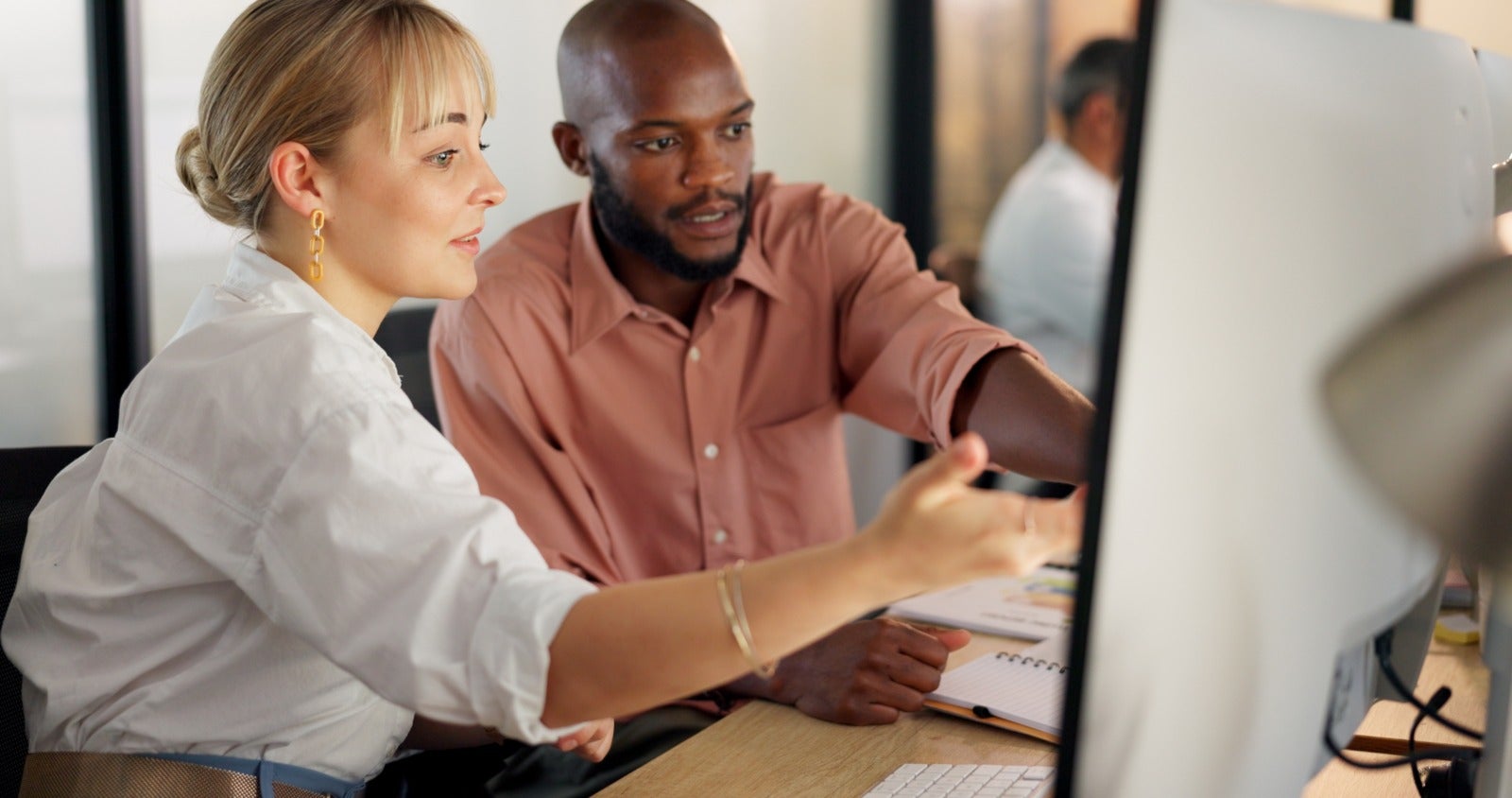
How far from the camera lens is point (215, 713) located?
1.00 meters

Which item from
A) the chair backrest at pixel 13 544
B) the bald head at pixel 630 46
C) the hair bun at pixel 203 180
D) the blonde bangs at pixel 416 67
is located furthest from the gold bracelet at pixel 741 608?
the bald head at pixel 630 46

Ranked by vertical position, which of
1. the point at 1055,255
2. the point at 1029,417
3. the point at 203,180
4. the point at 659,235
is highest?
the point at 203,180

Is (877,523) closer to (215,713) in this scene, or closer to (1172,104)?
(1172,104)

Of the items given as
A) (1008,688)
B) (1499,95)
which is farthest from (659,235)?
(1499,95)

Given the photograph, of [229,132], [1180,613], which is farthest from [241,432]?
[1180,613]

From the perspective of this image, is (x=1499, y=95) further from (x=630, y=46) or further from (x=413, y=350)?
(x=413, y=350)

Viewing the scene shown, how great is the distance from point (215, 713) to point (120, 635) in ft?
0.32

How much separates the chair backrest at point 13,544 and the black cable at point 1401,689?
3.53 feet

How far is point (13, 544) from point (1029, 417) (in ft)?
3.24

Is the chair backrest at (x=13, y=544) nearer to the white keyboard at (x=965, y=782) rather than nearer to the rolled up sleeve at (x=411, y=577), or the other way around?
the rolled up sleeve at (x=411, y=577)

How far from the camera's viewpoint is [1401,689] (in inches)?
25.5

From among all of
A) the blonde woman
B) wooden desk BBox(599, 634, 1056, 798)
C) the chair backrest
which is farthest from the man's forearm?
the chair backrest

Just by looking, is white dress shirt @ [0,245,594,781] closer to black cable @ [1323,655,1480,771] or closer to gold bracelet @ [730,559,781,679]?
gold bracelet @ [730,559,781,679]

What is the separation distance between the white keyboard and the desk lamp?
0.52 meters
